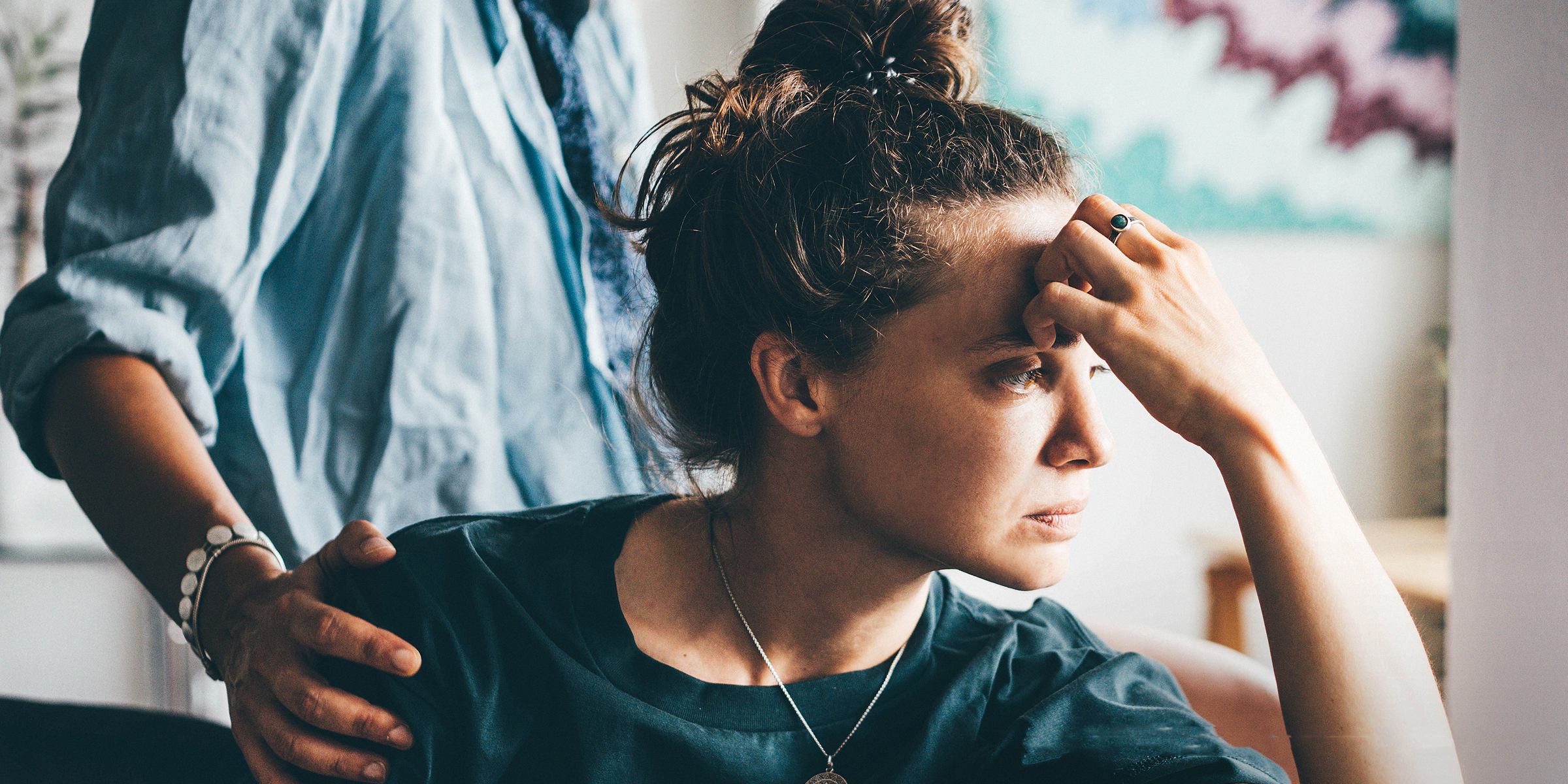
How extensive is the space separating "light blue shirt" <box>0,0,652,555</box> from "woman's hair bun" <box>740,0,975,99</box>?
0.36 metres

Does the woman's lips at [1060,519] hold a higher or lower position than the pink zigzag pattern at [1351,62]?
lower

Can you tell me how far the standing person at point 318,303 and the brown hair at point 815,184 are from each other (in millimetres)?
181

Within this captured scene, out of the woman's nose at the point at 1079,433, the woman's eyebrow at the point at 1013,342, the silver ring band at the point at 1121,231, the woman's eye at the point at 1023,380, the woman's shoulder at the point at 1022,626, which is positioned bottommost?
the woman's shoulder at the point at 1022,626

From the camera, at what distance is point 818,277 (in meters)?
0.65

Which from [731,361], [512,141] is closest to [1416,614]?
[731,361]

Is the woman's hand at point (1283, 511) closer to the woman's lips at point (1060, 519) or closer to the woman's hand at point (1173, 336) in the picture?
the woman's hand at point (1173, 336)

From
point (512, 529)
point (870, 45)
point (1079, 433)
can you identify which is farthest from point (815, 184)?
point (512, 529)

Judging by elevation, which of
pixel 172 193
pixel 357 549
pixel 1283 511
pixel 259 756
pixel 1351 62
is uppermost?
pixel 1351 62

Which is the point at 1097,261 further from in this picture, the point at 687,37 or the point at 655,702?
the point at 687,37

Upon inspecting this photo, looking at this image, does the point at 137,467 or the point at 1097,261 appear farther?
the point at 137,467

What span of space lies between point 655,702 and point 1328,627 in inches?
16.8

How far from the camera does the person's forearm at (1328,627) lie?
46 centimetres

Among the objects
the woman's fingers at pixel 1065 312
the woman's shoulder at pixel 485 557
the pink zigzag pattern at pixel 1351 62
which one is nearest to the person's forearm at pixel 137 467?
the woman's shoulder at pixel 485 557

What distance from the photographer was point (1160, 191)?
2.58ft
